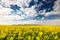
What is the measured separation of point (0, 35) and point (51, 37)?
7.46 feet

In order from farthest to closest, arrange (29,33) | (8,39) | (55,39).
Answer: (29,33) → (55,39) → (8,39)

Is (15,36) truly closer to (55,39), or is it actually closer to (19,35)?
(19,35)

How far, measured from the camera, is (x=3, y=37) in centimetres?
844

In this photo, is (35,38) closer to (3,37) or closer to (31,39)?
(31,39)

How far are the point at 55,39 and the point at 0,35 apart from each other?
237cm

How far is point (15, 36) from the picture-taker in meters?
8.89

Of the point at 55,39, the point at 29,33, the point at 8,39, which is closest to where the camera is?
the point at 8,39

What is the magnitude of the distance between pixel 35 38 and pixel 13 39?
938 mm

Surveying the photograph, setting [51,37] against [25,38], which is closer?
[25,38]

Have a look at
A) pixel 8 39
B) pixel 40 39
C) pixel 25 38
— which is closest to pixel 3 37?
pixel 8 39

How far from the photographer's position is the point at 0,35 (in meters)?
8.73

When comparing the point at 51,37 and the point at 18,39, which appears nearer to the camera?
the point at 18,39

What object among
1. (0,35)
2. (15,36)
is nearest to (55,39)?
(15,36)

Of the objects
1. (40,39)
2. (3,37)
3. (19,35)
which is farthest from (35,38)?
(3,37)
